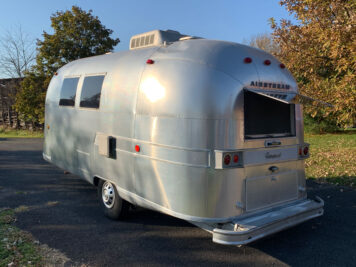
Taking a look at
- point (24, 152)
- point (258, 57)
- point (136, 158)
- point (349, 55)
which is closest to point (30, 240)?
point (136, 158)

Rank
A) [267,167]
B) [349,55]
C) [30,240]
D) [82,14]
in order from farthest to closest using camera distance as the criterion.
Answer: [82,14]
[349,55]
[30,240]
[267,167]

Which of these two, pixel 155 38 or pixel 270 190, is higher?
pixel 155 38

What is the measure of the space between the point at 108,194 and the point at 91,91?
5.96 ft

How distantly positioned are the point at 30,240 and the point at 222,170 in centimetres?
287

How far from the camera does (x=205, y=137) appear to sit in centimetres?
362

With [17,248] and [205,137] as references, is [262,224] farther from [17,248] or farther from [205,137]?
[17,248]

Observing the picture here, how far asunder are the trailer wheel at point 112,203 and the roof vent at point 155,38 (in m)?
2.34

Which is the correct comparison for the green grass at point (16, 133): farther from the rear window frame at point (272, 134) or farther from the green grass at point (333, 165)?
the rear window frame at point (272, 134)

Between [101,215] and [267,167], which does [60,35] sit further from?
[267,167]

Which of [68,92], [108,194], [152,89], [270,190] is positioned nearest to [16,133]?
[68,92]

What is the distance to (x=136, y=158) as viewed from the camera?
14.2ft

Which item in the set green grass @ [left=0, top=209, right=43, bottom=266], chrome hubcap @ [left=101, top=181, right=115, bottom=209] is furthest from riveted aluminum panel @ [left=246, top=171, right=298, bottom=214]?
green grass @ [left=0, top=209, right=43, bottom=266]

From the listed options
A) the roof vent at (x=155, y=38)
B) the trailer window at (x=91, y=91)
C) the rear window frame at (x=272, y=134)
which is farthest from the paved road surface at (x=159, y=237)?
the roof vent at (x=155, y=38)

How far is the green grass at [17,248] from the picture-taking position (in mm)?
3696
